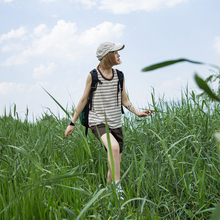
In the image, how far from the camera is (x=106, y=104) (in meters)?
2.81

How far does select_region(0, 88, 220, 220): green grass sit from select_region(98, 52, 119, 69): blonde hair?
70 centimetres

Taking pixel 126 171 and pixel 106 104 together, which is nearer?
pixel 126 171

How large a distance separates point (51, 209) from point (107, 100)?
148 centimetres

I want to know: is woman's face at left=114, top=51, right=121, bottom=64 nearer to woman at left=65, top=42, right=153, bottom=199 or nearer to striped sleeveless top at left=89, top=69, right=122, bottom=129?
woman at left=65, top=42, right=153, bottom=199

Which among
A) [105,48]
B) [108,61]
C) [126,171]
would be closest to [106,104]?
[108,61]

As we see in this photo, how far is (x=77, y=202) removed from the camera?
1.72 metres

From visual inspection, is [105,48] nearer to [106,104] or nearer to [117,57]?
[117,57]

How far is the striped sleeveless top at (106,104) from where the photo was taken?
2764 mm

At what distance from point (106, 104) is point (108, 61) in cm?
47

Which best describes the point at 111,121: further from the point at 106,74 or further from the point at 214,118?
the point at 214,118

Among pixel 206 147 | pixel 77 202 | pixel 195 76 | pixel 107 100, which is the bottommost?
pixel 77 202

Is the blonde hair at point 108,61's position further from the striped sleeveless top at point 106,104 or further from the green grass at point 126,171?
the green grass at point 126,171

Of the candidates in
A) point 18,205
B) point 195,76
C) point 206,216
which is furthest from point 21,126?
point 195,76

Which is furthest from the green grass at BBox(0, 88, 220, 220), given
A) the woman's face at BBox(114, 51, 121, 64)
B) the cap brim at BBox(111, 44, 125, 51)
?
the cap brim at BBox(111, 44, 125, 51)
